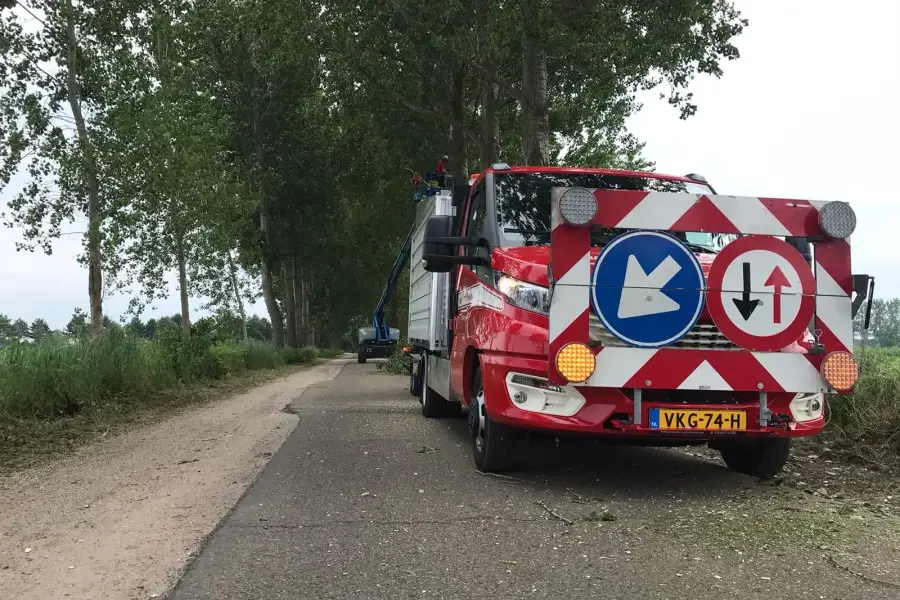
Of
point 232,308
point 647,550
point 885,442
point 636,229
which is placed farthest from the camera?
point 232,308

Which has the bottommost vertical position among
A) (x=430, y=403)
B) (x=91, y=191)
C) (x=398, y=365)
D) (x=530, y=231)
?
(x=398, y=365)

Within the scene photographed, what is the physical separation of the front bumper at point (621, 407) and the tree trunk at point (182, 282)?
12.6m

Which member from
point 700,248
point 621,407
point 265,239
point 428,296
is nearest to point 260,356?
point 265,239

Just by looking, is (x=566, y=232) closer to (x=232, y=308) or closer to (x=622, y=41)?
(x=622, y=41)

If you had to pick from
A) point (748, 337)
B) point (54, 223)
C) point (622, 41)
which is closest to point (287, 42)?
point (54, 223)

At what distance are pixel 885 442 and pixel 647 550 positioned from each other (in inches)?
135

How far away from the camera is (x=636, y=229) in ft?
16.5

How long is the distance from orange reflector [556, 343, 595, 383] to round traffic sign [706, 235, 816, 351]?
2.93 ft

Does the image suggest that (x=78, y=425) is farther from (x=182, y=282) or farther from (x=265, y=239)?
(x=265, y=239)

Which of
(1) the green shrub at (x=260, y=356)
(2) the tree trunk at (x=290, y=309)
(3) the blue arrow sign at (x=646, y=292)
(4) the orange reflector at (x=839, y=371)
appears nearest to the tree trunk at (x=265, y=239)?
(2) the tree trunk at (x=290, y=309)

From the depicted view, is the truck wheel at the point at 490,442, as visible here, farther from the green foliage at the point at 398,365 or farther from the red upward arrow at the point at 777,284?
the green foliage at the point at 398,365

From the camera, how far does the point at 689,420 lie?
191 inches

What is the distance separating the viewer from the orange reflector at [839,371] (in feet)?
16.3

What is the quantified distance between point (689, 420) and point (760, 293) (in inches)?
38.3
